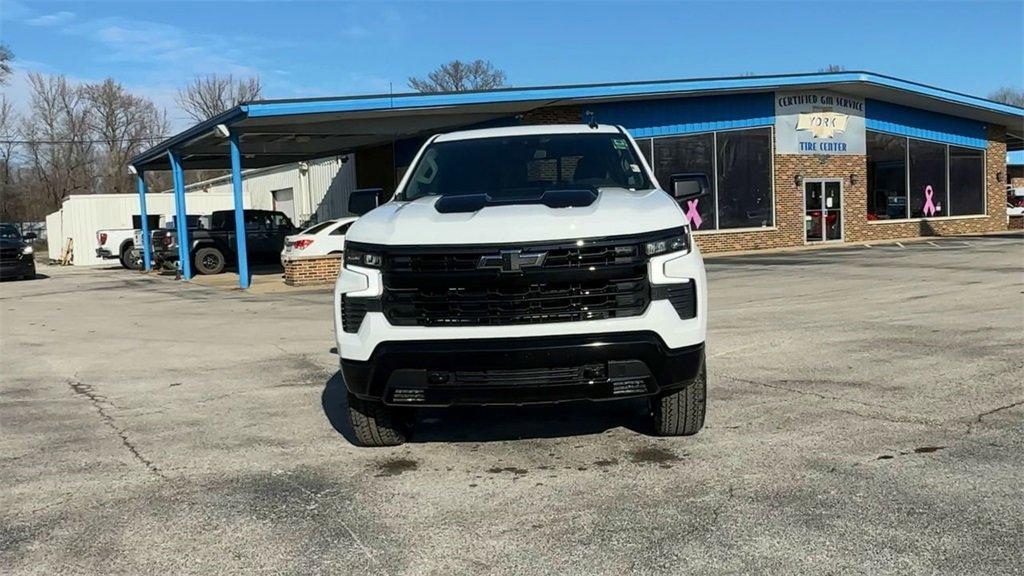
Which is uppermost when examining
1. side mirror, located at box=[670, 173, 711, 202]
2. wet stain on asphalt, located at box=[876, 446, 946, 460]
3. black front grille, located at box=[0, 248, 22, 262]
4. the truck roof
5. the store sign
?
the store sign

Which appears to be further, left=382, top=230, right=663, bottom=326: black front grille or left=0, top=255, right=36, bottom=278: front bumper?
left=0, top=255, right=36, bottom=278: front bumper

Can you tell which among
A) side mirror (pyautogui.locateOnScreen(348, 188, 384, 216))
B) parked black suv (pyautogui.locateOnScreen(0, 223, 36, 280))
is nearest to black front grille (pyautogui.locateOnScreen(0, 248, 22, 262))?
parked black suv (pyautogui.locateOnScreen(0, 223, 36, 280))

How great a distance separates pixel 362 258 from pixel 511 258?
0.84m

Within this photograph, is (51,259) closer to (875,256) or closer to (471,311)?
(875,256)

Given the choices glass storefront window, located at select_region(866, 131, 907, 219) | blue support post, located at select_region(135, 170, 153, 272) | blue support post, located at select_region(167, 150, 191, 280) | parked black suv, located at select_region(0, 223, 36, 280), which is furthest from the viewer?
blue support post, located at select_region(135, 170, 153, 272)

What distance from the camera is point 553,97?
2019 cm

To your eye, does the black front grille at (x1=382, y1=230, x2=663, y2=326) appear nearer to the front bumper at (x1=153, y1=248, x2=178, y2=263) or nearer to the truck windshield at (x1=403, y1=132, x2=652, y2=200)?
the truck windshield at (x1=403, y1=132, x2=652, y2=200)

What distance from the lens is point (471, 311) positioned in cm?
419

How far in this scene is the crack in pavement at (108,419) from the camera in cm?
490

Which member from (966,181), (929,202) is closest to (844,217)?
(929,202)

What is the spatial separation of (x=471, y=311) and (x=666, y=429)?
60.6 inches

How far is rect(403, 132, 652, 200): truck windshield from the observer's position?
5523mm

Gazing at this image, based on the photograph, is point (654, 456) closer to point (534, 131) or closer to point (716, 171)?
point (534, 131)

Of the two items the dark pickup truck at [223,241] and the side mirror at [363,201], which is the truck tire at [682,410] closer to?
the side mirror at [363,201]
